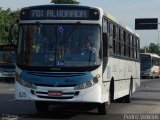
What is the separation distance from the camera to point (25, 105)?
19.4m

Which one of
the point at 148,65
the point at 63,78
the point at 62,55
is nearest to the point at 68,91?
the point at 63,78

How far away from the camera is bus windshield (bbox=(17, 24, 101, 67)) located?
47.9ft

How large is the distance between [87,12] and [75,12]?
0.33 metres

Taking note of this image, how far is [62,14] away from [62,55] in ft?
3.78

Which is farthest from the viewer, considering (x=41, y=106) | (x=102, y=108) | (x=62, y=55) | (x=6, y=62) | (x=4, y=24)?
(x=4, y=24)

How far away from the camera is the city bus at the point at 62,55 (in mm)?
14508

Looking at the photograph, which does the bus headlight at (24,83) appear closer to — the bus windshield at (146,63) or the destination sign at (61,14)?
the destination sign at (61,14)

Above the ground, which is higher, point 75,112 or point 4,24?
point 4,24

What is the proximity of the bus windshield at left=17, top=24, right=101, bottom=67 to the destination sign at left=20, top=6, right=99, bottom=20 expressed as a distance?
23 centimetres

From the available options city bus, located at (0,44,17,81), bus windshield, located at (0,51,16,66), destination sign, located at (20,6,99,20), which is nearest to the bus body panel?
destination sign, located at (20,6,99,20)

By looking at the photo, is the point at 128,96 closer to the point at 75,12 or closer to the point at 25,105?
the point at 25,105

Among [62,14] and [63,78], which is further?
[62,14]

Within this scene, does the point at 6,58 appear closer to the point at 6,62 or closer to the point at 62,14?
the point at 6,62

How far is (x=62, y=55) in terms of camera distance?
47.9 ft
